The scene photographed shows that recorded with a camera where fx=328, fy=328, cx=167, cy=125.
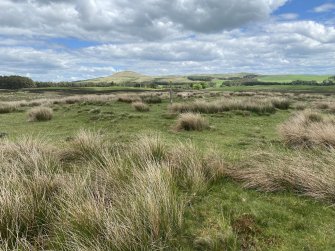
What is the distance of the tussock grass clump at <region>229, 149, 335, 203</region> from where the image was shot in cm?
501

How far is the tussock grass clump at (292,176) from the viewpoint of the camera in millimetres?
5012

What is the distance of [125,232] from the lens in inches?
140

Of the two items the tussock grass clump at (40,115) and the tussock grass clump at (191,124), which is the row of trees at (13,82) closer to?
the tussock grass clump at (40,115)

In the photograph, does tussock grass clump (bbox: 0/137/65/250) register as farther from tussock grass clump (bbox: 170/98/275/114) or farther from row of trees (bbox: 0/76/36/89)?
row of trees (bbox: 0/76/36/89)

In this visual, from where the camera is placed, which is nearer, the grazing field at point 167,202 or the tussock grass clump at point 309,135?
the grazing field at point 167,202

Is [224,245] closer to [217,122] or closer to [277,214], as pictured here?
[277,214]

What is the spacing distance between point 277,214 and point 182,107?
14612mm

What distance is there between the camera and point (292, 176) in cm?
550

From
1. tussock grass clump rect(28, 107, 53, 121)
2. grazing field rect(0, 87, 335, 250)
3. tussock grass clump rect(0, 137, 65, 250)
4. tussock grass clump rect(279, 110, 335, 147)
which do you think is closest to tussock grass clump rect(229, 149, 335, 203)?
grazing field rect(0, 87, 335, 250)

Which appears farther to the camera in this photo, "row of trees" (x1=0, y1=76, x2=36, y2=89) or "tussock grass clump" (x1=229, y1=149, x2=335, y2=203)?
"row of trees" (x1=0, y1=76, x2=36, y2=89)

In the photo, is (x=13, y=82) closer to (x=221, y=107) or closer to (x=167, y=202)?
(x=221, y=107)

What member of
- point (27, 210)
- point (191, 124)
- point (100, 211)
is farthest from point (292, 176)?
point (191, 124)

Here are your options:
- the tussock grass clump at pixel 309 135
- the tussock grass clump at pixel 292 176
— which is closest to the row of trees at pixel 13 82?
the tussock grass clump at pixel 309 135

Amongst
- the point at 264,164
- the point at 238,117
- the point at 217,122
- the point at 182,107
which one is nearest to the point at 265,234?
the point at 264,164
